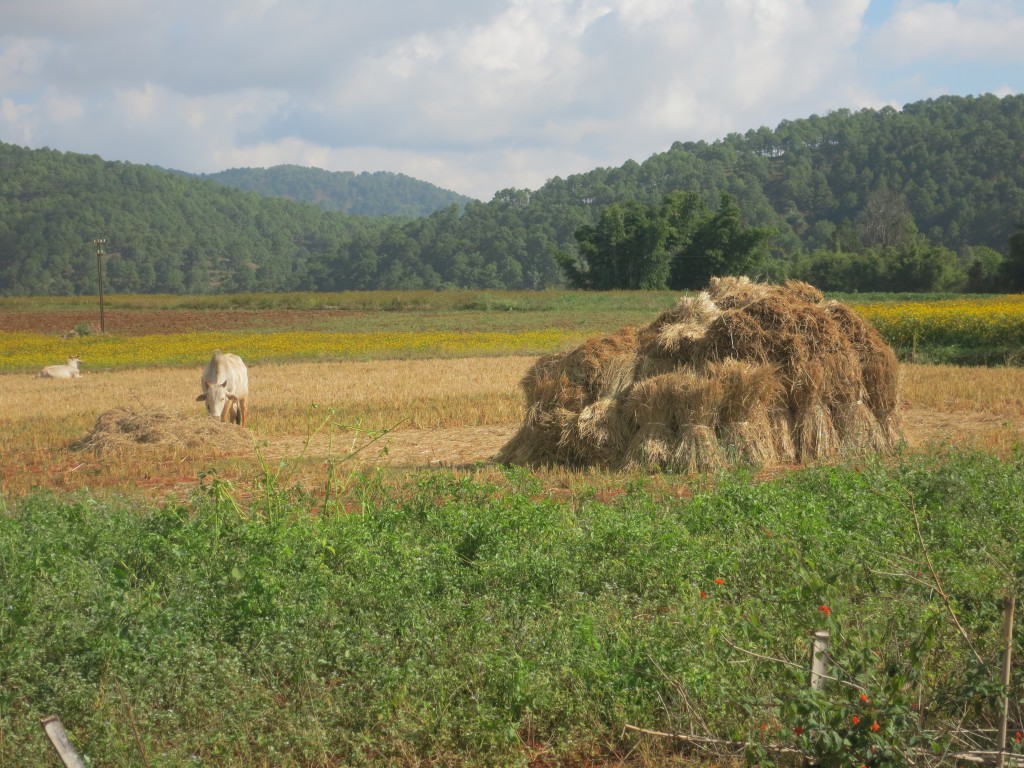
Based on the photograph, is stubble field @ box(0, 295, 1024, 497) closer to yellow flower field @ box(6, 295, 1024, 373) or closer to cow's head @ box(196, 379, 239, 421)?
cow's head @ box(196, 379, 239, 421)

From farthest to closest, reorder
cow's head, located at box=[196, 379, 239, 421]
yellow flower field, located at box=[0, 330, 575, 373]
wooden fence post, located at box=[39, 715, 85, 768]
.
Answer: yellow flower field, located at box=[0, 330, 575, 373], cow's head, located at box=[196, 379, 239, 421], wooden fence post, located at box=[39, 715, 85, 768]

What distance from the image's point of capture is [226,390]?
15672mm

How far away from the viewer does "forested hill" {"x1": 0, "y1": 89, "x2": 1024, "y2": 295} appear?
85688 millimetres

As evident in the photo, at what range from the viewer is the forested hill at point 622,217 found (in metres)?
85.7

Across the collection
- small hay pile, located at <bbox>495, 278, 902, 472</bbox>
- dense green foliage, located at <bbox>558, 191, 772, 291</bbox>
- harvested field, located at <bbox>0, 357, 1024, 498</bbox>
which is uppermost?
dense green foliage, located at <bbox>558, 191, 772, 291</bbox>

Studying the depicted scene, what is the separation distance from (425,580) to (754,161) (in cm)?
12448

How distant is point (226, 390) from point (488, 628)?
1115cm

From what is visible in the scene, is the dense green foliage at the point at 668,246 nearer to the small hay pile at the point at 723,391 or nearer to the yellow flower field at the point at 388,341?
the yellow flower field at the point at 388,341

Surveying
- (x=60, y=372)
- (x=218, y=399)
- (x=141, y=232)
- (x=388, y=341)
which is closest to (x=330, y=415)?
(x=218, y=399)

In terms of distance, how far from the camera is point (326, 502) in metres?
7.82

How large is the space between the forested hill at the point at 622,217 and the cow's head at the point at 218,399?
4860 cm

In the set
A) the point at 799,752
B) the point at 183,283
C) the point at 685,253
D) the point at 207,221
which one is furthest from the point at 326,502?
the point at 207,221

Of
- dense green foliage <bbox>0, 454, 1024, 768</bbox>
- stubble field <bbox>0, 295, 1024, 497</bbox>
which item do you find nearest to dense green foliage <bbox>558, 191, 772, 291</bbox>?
stubble field <bbox>0, 295, 1024, 497</bbox>

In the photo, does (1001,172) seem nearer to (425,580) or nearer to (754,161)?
(754,161)
